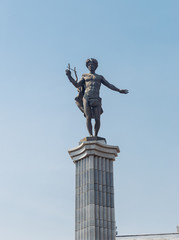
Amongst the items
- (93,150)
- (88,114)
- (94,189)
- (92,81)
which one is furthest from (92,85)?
(94,189)

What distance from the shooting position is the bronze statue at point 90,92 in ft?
81.3

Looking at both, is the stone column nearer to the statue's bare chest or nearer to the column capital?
the column capital

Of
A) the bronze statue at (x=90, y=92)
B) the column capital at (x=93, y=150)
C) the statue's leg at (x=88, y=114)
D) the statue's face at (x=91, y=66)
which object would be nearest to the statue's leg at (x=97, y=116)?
the bronze statue at (x=90, y=92)

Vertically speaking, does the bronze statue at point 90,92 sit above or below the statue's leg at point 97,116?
above

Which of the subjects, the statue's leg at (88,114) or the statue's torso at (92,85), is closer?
the statue's leg at (88,114)

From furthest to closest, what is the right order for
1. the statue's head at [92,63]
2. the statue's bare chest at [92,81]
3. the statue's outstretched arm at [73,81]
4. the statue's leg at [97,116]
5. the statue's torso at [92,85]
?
the statue's head at [92,63]
the statue's outstretched arm at [73,81]
the statue's bare chest at [92,81]
the statue's torso at [92,85]
the statue's leg at [97,116]

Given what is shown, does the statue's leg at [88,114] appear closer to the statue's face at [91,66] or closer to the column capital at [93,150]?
the column capital at [93,150]

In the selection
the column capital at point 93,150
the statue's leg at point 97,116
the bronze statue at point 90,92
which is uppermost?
the bronze statue at point 90,92

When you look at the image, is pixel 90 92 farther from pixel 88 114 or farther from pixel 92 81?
pixel 88 114

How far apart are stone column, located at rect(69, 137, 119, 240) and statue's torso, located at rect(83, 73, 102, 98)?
2419mm

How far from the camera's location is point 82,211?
22547 millimetres

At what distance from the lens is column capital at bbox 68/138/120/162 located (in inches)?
923

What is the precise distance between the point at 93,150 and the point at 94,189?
1.97 metres

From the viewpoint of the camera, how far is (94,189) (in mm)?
22688
